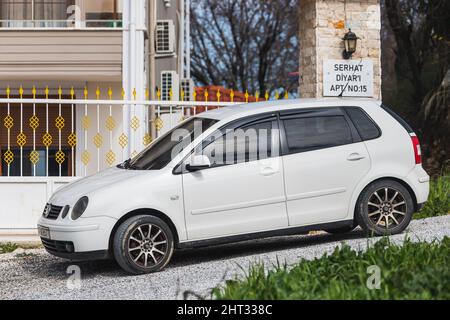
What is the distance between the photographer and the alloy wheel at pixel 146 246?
342 inches

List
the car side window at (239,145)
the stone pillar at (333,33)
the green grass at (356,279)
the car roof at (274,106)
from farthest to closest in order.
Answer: the stone pillar at (333,33)
the car roof at (274,106)
the car side window at (239,145)
the green grass at (356,279)

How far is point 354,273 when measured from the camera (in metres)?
6.68

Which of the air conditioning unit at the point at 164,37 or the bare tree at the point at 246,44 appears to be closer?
the air conditioning unit at the point at 164,37

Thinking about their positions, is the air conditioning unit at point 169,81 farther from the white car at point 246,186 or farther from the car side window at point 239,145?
the car side window at point 239,145

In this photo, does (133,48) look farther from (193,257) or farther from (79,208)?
(79,208)

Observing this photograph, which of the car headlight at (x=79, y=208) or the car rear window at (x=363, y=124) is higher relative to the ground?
the car rear window at (x=363, y=124)

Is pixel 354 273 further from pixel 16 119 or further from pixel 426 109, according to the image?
pixel 426 109

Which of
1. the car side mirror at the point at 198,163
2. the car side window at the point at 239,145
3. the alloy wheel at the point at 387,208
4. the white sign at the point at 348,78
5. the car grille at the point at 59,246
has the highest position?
the white sign at the point at 348,78

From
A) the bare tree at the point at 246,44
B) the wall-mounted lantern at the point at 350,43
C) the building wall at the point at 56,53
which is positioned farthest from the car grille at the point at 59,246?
the bare tree at the point at 246,44

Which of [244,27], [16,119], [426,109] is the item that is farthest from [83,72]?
[244,27]

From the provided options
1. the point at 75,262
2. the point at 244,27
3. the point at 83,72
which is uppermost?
the point at 244,27

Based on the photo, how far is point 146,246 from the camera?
8.73 m

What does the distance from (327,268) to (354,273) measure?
0.41 metres

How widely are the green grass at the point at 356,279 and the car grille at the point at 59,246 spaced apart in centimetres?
218
